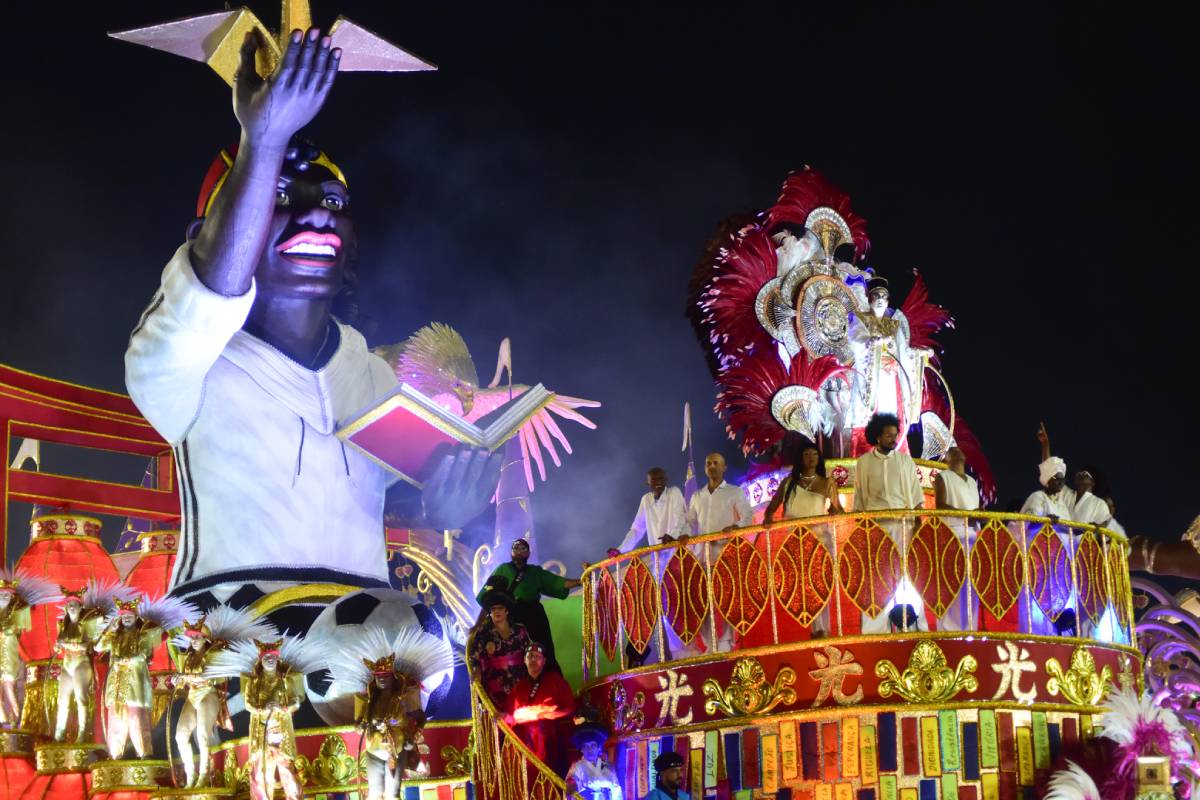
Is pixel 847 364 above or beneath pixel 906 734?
above

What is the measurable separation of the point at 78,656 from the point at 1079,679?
22.2ft

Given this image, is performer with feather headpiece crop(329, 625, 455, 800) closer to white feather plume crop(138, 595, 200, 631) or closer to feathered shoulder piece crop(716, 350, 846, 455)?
white feather plume crop(138, 595, 200, 631)

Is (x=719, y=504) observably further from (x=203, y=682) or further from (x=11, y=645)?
(x=11, y=645)

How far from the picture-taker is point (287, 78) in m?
11.8

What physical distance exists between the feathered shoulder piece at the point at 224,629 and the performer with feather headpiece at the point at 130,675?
0.21m

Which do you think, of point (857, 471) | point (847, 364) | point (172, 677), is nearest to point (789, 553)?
point (857, 471)

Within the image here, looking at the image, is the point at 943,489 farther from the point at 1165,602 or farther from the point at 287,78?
the point at 287,78

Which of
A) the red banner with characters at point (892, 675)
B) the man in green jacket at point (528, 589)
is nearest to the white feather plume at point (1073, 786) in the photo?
the red banner with characters at point (892, 675)

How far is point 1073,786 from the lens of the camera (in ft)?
35.7

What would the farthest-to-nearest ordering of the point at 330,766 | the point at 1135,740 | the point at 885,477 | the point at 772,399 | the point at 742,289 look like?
the point at 742,289, the point at 772,399, the point at 330,766, the point at 885,477, the point at 1135,740

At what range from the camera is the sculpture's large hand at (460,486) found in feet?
43.8

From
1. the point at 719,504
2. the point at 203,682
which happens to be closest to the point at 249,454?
the point at 203,682

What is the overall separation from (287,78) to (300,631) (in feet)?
12.1

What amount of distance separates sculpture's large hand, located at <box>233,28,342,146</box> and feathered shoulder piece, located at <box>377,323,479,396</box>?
4366 mm
